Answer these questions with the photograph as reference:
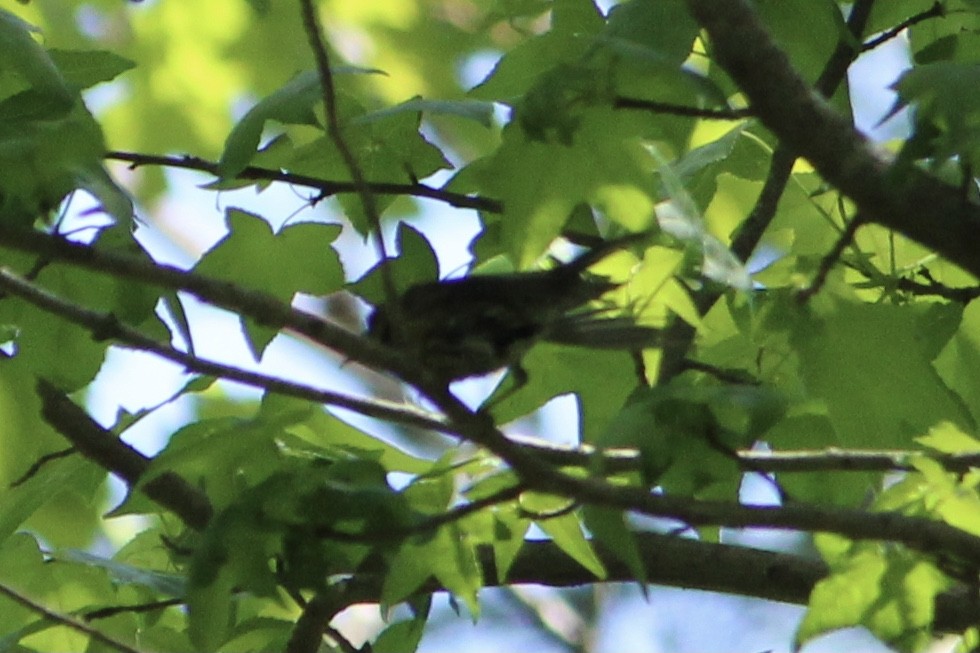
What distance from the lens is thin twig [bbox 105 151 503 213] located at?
4.78 ft

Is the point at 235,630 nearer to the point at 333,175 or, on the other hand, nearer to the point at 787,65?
the point at 333,175

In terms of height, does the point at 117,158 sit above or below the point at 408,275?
above

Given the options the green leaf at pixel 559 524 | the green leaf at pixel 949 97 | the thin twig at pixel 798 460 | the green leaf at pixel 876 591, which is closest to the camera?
the green leaf at pixel 949 97

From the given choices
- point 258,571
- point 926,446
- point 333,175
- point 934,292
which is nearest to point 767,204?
point 934,292

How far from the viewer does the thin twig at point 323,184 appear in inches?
57.4

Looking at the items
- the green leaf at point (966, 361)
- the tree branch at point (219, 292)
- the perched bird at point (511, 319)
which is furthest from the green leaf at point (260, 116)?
the green leaf at point (966, 361)

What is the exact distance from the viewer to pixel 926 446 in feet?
Answer: 3.98

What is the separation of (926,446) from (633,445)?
1.40ft

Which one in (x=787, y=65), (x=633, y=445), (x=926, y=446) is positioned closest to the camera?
(x=633, y=445)

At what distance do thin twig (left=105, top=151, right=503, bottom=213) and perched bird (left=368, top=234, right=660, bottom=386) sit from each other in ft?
0.92

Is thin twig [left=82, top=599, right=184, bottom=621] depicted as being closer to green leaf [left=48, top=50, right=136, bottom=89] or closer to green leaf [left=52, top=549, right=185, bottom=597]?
green leaf [left=52, top=549, right=185, bottom=597]

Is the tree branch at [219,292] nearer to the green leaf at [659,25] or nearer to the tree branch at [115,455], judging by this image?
the green leaf at [659,25]

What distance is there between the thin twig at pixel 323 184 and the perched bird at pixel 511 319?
0.28 metres

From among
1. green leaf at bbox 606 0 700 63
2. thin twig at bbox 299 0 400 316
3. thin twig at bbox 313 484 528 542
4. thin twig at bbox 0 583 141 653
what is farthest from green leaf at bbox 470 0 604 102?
thin twig at bbox 0 583 141 653
